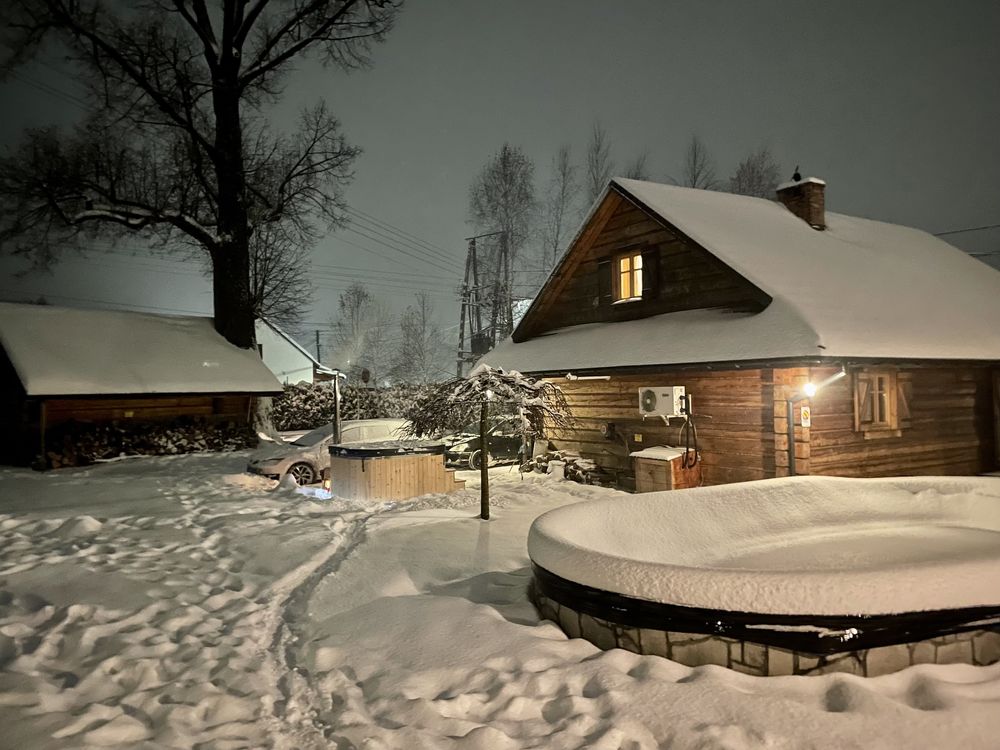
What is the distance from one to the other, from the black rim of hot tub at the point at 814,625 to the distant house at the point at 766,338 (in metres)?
6.00

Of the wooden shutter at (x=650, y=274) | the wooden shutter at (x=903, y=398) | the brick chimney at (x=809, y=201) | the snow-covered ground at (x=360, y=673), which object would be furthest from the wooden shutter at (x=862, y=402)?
Result: the snow-covered ground at (x=360, y=673)

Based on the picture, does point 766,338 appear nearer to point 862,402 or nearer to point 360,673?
point 862,402

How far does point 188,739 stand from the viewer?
3.81 m

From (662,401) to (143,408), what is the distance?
15206 millimetres

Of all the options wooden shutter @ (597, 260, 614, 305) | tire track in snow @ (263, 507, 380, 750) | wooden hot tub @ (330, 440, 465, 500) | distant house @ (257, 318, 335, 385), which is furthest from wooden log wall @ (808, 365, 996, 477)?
distant house @ (257, 318, 335, 385)

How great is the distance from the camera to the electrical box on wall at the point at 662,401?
12320 mm

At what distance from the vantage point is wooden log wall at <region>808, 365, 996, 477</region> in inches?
441

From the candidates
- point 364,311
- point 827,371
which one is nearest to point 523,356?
point 827,371

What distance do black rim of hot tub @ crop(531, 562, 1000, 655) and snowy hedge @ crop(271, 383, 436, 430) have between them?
2394cm

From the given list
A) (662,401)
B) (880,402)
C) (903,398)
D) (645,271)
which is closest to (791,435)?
(662,401)

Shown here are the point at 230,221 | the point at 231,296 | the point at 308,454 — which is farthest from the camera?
the point at 230,221

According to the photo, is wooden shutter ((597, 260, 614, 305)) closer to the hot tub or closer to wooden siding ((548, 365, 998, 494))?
wooden siding ((548, 365, 998, 494))

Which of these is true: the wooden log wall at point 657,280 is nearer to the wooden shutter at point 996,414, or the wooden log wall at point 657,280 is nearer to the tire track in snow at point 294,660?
the wooden shutter at point 996,414

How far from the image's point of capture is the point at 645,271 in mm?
14484
